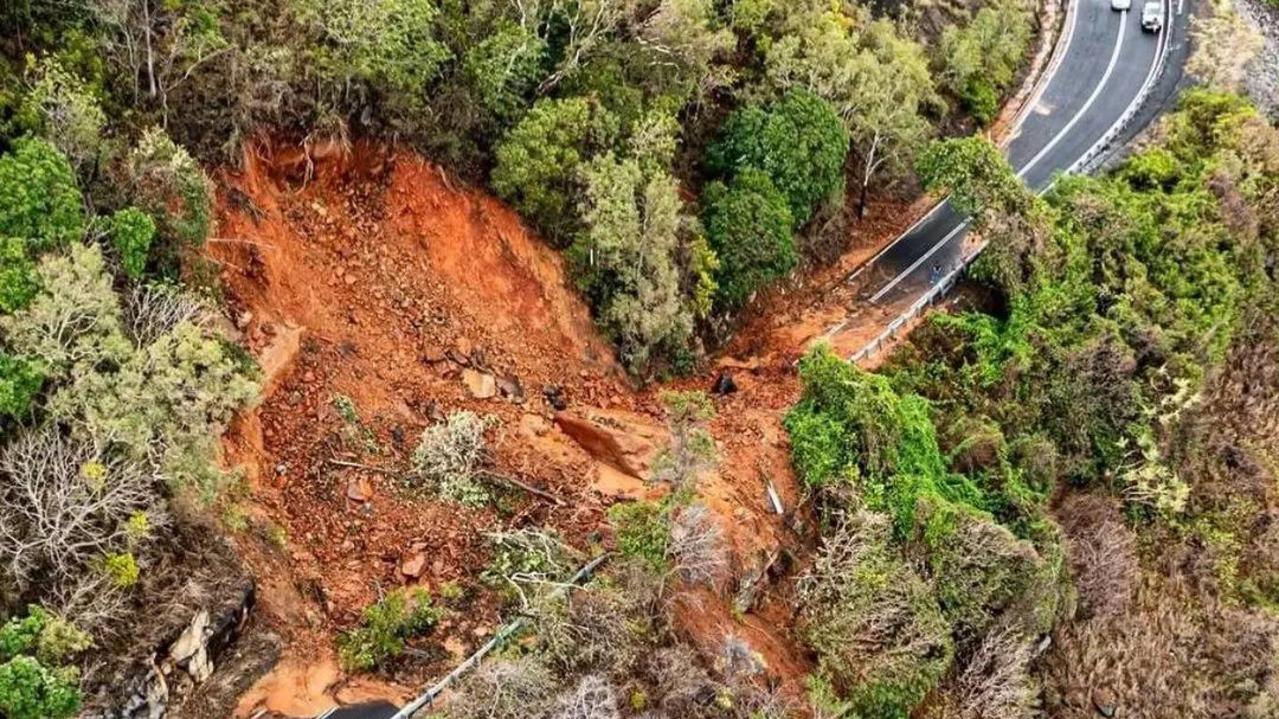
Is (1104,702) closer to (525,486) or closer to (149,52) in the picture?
(525,486)

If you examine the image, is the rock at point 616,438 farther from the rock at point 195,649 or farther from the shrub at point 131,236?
the shrub at point 131,236

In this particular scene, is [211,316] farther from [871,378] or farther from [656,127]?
[871,378]

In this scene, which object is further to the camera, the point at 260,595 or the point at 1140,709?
the point at 1140,709

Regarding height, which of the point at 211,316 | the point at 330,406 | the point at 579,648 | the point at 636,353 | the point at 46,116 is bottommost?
the point at 579,648

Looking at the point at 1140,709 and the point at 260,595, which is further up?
the point at 260,595

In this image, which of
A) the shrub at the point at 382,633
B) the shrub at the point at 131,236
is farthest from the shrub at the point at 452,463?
the shrub at the point at 131,236

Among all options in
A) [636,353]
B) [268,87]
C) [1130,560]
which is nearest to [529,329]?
[636,353]

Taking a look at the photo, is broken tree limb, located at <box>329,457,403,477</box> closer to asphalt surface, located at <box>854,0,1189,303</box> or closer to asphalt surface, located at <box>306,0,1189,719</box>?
asphalt surface, located at <box>854,0,1189,303</box>

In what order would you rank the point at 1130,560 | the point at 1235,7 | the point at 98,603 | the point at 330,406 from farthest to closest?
the point at 1235,7 → the point at 1130,560 → the point at 330,406 → the point at 98,603

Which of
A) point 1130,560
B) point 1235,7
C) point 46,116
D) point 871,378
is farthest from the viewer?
point 1235,7
